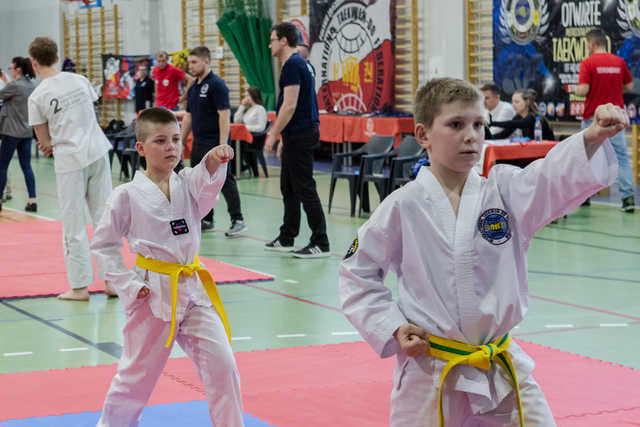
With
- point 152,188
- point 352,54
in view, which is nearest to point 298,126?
point 152,188

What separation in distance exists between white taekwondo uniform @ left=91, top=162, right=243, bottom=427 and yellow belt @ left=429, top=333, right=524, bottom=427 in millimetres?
1027

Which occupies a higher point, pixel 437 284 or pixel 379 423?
pixel 437 284

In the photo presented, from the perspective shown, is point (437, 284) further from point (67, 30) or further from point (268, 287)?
point (67, 30)

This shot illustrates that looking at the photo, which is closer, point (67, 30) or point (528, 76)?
point (528, 76)

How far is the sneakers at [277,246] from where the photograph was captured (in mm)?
7914

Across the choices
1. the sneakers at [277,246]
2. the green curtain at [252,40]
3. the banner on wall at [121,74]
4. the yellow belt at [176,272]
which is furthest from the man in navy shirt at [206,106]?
the banner on wall at [121,74]

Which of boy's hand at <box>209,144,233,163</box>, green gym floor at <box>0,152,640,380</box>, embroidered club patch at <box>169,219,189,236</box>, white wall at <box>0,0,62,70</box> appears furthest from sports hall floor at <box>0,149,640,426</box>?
white wall at <box>0,0,62,70</box>

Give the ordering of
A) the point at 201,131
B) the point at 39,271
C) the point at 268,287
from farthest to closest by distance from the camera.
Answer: the point at 201,131
the point at 39,271
the point at 268,287

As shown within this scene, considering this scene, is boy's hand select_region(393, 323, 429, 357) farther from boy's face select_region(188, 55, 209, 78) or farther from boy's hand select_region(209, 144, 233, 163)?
boy's face select_region(188, 55, 209, 78)

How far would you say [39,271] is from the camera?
699cm

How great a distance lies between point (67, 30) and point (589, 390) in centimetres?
2093

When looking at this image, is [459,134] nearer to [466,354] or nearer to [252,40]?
[466,354]

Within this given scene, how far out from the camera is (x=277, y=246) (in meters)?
7.96

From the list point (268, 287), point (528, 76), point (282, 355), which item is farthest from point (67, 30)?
point (282, 355)
